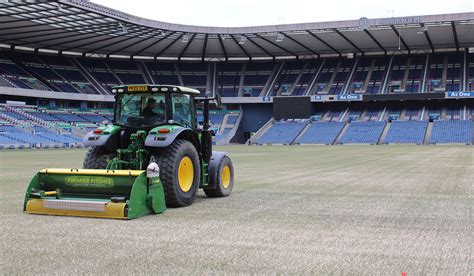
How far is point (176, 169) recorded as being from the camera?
8211 mm

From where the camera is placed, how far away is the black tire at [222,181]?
9.98 metres

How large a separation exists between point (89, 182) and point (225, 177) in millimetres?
3365

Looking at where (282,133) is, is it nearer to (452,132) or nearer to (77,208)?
(452,132)

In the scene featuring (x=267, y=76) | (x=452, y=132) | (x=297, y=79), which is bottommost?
(x=452, y=132)

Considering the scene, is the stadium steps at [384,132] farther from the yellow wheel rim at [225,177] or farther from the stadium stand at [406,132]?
the yellow wheel rim at [225,177]

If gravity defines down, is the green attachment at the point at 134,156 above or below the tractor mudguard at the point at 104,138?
below

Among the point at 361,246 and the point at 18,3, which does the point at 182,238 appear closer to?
the point at 361,246

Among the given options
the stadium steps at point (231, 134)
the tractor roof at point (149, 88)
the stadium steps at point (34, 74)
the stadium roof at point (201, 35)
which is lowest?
the stadium steps at point (231, 134)

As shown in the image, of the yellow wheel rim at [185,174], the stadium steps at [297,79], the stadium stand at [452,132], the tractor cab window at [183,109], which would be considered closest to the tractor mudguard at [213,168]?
the tractor cab window at [183,109]

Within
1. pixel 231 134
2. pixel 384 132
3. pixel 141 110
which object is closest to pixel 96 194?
pixel 141 110

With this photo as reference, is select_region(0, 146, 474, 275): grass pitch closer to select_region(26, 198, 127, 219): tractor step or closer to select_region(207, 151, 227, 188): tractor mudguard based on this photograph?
select_region(26, 198, 127, 219): tractor step

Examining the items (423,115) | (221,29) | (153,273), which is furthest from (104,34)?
(153,273)

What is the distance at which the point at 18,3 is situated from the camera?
3988 cm

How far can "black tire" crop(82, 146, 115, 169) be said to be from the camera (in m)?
9.06
